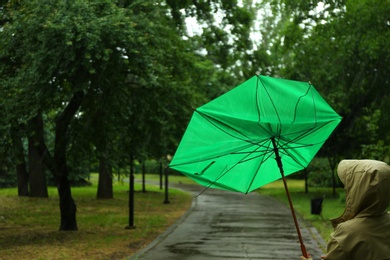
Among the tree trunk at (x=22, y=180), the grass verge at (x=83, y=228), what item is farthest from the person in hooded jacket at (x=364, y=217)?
the tree trunk at (x=22, y=180)

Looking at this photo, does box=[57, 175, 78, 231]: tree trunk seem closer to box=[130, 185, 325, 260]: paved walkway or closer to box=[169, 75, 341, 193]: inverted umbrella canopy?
box=[130, 185, 325, 260]: paved walkway

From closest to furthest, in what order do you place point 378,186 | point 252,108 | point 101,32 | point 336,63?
point 378,186 < point 252,108 < point 101,32 < point 336,63

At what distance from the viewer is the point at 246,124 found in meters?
5.00

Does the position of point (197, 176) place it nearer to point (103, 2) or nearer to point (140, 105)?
point (103, 2)

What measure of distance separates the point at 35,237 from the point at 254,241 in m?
5.69

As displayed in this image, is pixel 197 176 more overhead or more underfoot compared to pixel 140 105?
more underfoot

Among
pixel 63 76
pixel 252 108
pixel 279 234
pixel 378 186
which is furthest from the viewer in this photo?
pixel 279 234

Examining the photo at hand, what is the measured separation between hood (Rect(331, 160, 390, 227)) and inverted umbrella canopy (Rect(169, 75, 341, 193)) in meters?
1.62

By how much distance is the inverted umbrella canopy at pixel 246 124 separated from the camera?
16.5 feet

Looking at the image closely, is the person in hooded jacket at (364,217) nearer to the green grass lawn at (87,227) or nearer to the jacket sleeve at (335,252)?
the jacket sleeve at (335,252)

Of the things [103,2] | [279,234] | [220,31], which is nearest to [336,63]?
[220,31]

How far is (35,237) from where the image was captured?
16.2 m

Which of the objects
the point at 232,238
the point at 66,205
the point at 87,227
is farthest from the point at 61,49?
the point at 87,227

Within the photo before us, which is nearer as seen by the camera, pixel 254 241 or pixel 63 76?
pixel 63 76
